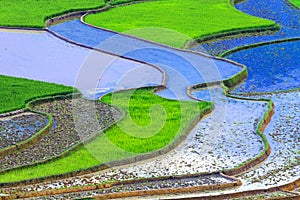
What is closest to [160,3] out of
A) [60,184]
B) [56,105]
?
[56,105]

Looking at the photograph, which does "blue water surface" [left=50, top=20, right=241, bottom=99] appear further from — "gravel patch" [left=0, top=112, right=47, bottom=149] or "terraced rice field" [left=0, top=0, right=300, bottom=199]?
"gravel patch" [left=0, top=112, right=47, bottom=149]

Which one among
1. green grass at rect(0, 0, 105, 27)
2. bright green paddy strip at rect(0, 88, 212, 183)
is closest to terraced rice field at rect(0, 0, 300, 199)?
bright green paddy strip at rect(0, 88, 212, 183)

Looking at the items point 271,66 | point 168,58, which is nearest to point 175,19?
point 168,58

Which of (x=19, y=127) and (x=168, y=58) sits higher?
(x=168, y=58)

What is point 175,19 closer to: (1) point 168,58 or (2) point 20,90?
(1) point 168,58

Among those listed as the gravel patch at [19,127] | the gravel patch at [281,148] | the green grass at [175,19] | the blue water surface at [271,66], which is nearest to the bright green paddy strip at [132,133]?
the gravel patch at [19,127]

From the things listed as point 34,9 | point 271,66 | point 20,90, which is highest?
point 271,66
